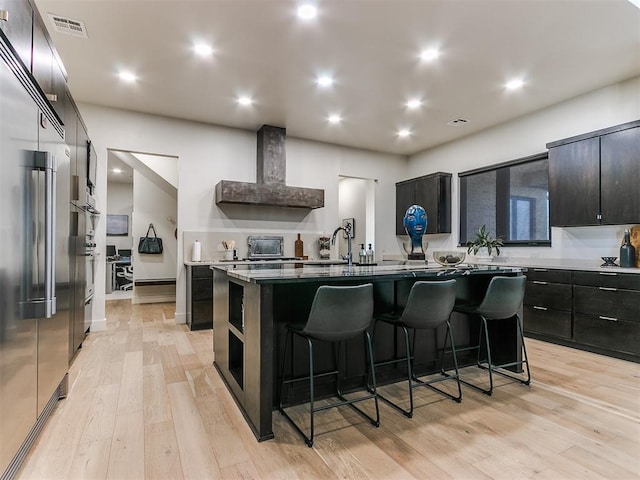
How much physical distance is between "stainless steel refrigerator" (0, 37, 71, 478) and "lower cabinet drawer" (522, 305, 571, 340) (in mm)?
4618

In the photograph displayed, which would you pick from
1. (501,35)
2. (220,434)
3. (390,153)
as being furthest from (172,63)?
(390,153)

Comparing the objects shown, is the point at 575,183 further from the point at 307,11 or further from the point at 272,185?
the point at 272,185

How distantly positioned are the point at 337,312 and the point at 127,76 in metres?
3.63

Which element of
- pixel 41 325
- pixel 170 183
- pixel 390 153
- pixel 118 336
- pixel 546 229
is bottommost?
pixel 118 336

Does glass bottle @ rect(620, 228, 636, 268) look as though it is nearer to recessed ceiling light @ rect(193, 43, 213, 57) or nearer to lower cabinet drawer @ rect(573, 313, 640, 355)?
lower cabinet drawer @ rect(573, 313, 640, 355)

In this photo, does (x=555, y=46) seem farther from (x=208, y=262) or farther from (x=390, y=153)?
(x=208, y=262)

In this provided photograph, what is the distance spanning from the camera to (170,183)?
21.2 feet

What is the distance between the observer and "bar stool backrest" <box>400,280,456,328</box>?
233 cm

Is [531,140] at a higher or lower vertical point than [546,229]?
higher

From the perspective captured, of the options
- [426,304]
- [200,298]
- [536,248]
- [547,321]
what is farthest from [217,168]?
[547,321]

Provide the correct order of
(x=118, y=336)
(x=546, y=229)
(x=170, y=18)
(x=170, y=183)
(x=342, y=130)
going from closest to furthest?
(x=170, y=18), (x=118, y=336), (x=546, y=229), (x=342, y=130), (x=170, y=183)

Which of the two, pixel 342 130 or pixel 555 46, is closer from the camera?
pixel 555 46

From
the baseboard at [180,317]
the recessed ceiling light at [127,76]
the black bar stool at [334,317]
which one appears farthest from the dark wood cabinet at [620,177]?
the baseboard at [180,317]

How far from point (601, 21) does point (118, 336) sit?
5.79 m
